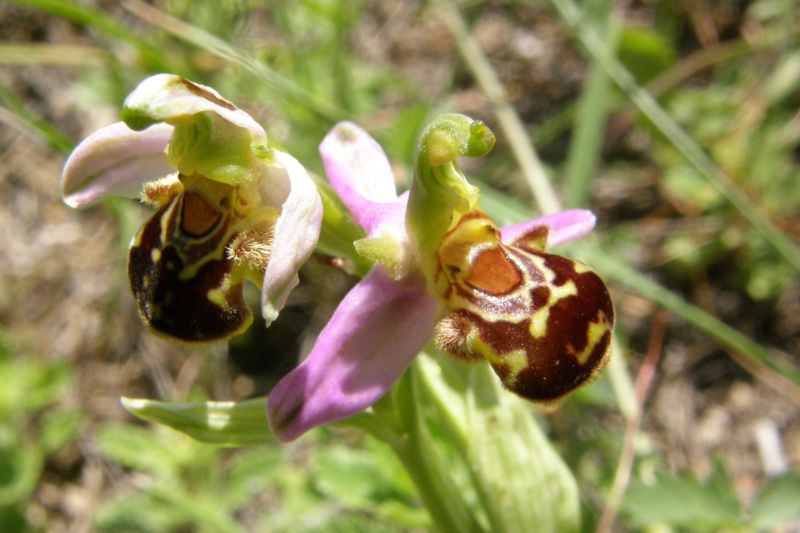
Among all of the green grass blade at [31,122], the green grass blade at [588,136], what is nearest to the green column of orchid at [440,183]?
the green grass blade at [31,122]

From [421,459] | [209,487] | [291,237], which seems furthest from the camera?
[209,487]

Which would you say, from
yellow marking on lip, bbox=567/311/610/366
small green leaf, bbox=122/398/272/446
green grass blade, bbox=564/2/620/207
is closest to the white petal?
small green leaf, bbox=122/398/272/446

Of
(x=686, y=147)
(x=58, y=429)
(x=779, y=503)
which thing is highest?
(x=686, y=147)

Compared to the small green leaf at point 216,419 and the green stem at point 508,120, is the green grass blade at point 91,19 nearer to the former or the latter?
the small green leaf at point 216,419

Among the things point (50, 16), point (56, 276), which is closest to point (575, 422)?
point (56, 276)

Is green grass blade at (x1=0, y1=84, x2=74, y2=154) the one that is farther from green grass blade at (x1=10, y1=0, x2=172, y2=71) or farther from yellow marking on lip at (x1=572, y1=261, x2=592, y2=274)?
yellow marking on lip at (x1=572, y1=261, x2=592, y2=274)

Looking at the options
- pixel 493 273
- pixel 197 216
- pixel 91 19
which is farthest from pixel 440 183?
pixel 91 19

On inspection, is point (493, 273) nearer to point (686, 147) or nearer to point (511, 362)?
point (511, 362)
